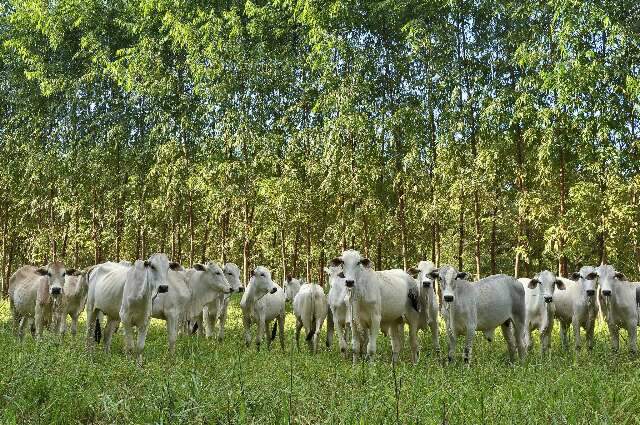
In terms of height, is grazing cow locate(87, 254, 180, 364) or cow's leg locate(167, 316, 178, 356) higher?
grazing cow locate(87, 254, 180, 364)

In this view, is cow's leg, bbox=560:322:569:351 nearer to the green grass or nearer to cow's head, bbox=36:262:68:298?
the green grass

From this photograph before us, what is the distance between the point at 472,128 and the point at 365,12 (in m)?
6.61

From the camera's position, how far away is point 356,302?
11070mm

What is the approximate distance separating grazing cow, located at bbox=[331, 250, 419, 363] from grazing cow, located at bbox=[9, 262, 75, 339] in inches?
232

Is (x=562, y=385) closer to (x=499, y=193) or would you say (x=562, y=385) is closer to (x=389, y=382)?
(x=389, y=382)

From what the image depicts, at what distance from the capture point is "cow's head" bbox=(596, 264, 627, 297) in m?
12.3

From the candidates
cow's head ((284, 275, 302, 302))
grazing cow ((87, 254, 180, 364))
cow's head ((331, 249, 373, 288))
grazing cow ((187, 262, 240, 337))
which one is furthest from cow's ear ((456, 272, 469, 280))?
cow's head ((284, 275, 302, 302))

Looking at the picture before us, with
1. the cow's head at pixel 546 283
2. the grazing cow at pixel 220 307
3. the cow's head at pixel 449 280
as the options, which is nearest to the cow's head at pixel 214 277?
the grazing cow at pixel 220 307

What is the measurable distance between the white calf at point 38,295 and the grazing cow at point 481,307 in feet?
25.7

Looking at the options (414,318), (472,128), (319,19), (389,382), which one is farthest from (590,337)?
(319,19)

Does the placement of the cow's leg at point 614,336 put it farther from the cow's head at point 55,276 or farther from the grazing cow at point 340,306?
the cow's head at point 55,276

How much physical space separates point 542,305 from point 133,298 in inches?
363

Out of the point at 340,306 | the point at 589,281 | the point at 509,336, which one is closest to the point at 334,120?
the point at 589,281

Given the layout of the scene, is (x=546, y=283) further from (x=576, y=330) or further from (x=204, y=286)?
(x=204, y=286)
